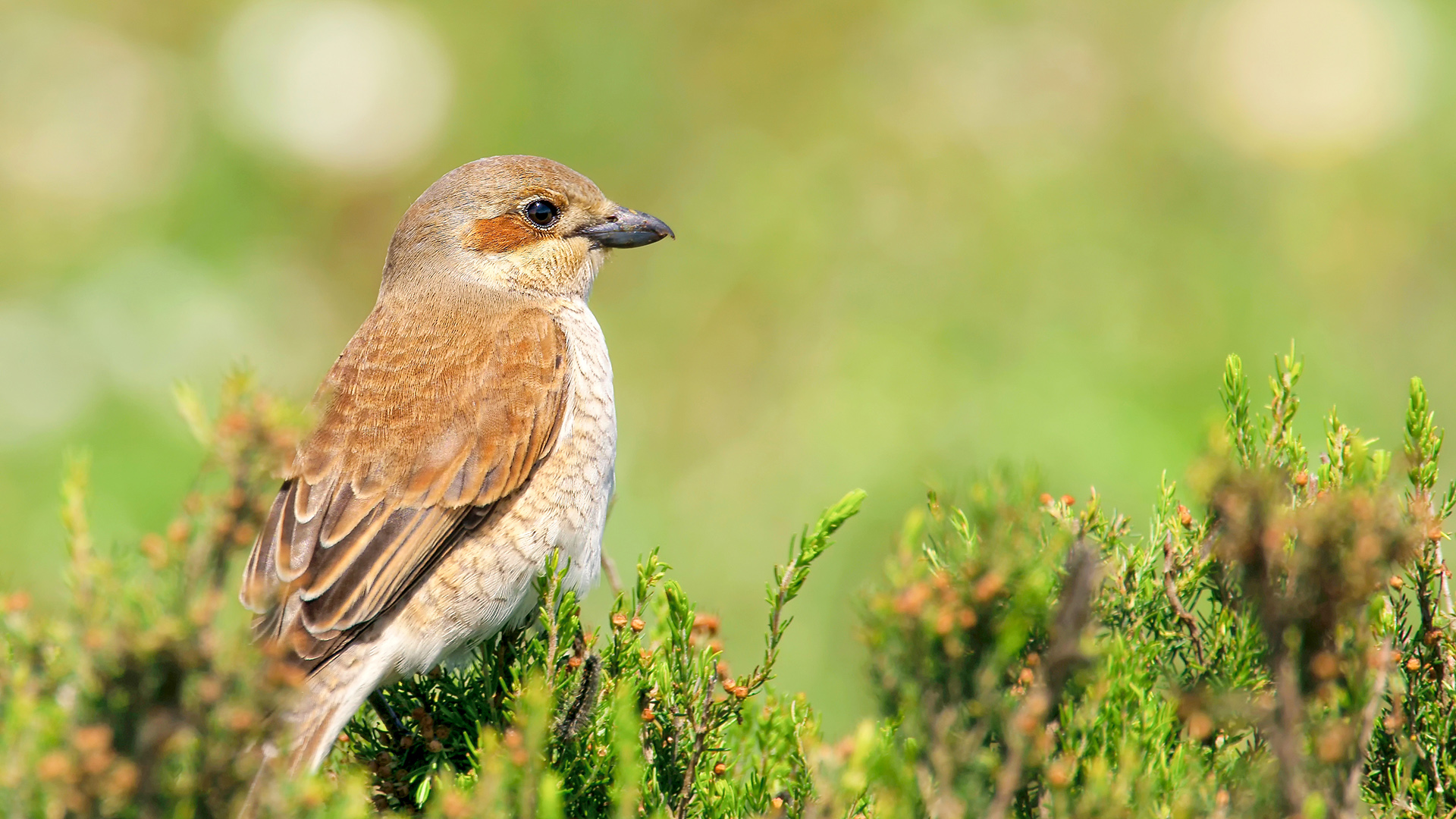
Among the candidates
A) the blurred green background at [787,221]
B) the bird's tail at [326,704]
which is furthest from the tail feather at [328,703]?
the blurred green background at [787,221]

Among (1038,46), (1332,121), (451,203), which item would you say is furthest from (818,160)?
(451,203)

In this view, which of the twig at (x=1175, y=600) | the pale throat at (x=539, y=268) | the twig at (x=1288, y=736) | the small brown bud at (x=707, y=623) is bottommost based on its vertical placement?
the twig at (x=1288, y=736)

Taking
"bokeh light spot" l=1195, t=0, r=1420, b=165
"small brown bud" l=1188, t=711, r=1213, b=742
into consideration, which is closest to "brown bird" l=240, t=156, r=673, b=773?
"small brown bud" l=1188, t=711, r=1213, b=742

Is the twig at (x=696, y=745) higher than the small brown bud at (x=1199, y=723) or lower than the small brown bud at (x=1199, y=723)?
lower

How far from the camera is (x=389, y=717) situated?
2.76m

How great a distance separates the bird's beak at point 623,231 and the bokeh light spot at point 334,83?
12.8ft

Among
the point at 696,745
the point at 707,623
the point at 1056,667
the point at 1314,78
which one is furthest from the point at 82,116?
the point at 1056,667

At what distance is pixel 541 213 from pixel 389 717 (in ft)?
5.40

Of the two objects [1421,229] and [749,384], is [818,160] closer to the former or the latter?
[749,384]

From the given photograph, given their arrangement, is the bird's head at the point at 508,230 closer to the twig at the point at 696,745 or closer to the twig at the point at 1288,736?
the twig at the point at 696,745

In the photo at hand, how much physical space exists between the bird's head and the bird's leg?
133 centimetres

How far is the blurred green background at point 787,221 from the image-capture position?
229 inches

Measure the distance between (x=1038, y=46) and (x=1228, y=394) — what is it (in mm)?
5703

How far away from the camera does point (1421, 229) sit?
21.1 ft
